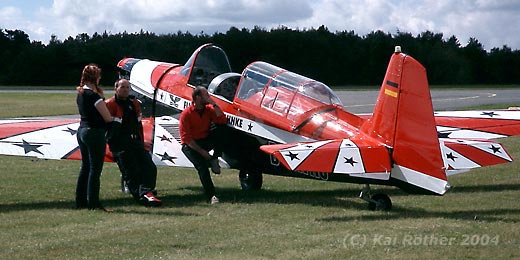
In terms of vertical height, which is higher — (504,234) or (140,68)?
(140,68)

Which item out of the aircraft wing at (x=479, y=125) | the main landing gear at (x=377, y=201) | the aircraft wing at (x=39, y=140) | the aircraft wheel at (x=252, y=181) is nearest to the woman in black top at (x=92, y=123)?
the aircraft wing at (x=39, y=140)

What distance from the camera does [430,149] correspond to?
748 centimetres

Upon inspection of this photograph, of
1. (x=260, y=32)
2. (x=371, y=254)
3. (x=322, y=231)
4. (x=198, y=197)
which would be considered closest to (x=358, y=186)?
(x=198, y=197)

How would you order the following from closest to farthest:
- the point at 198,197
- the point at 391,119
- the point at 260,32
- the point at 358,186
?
the point at 391,119 → the point at 198,197 → the point at 358,186 → the point at 260,32

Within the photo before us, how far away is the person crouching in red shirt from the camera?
913 cm

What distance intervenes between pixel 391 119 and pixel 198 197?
3079 mm

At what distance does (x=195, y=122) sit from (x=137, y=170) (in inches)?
37.0

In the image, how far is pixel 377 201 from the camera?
816 centimetres

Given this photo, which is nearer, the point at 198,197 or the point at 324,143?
the point at 324,143

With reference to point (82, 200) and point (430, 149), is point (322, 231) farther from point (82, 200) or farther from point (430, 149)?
point (82, 200)

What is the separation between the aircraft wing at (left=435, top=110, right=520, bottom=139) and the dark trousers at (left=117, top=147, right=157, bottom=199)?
4321 mm

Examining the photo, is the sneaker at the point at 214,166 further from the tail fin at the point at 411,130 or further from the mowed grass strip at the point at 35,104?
the mowed grass strip at the point at 35,104

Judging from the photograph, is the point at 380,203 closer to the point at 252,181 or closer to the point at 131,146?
the point at 252,181

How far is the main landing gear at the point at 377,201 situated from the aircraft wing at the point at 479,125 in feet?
9.24
